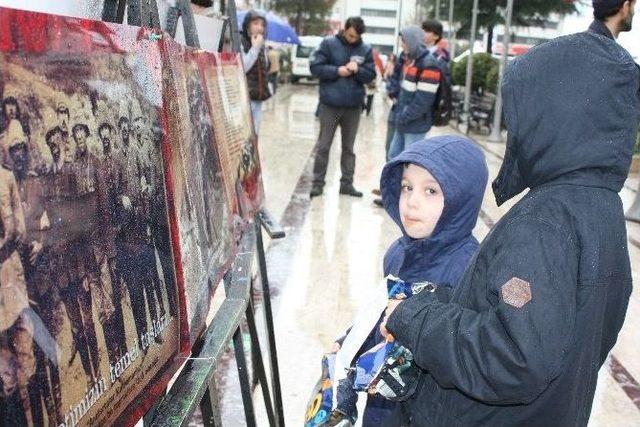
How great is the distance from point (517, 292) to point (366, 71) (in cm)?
576

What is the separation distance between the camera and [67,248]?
808 mm

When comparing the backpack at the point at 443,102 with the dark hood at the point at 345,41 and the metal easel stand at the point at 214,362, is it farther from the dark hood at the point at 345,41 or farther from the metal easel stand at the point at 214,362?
A: the metal easel stand at the point at 214,362

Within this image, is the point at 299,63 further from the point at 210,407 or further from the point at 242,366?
the point at 210,407

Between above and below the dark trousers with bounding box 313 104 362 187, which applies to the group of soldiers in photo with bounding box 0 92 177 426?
above

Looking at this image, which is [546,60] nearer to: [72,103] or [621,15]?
[72,103]

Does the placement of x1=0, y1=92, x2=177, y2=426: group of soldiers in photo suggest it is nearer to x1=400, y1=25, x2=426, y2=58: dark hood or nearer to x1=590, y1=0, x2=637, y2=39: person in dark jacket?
x1=590, y1=0, x2=637, y2=39: person in dark jacket

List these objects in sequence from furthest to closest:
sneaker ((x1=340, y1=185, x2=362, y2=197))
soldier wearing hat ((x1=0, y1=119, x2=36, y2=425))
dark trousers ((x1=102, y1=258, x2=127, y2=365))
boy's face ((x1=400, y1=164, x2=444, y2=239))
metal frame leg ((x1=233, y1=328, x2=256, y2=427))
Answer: sneaker ((x1=340, y1=185, x2=362, y2=197))
boy's face ((x1=400, y1=164, x2=444, y2=239))
metal frame leg ((x1=233, y1=328, x2=256, y2=427))
dark trousers ((x1=102, y1=258, x2=127, y2=365))
soldier wearing hat ((x1=0, y1=119, x2=36, y2=425))

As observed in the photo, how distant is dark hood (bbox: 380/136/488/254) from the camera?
1.79 m

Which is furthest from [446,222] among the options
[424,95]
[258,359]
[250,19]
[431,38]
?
[431,38]

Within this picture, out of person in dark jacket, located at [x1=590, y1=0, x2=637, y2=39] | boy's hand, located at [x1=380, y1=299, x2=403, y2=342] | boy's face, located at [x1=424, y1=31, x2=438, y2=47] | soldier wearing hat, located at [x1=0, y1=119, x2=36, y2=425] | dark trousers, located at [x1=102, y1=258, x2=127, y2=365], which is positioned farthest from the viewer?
boy's face, located at [x1=424, y1=31, x2=438, y2=47]

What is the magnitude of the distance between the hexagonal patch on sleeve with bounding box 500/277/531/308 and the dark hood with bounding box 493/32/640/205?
215 mm

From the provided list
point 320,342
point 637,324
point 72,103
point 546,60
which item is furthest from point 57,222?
point 637,324

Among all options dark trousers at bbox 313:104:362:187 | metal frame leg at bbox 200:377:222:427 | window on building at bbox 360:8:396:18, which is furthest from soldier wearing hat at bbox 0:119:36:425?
window on building at bbox 360:8:396:18

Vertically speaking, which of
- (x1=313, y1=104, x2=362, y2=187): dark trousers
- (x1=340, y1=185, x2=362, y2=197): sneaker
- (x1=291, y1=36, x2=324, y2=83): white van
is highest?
(x1=313, y1=104, x2=362, y2=187): dark trousers
